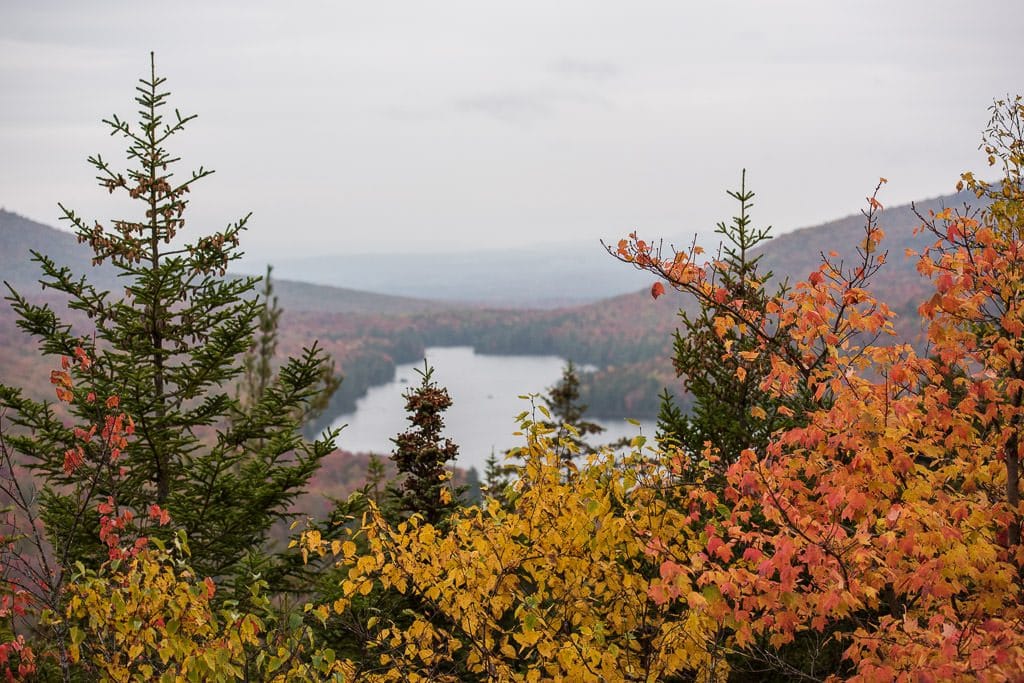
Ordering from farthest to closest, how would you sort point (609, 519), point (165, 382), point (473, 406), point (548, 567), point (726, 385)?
point (473, 406), point (726, 385), point (165, 382), point (548, 567), point (609, 519)

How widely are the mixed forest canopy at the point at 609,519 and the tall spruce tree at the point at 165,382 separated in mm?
47

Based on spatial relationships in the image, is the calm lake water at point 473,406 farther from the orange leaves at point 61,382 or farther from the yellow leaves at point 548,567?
the orange leaves at point 61,382

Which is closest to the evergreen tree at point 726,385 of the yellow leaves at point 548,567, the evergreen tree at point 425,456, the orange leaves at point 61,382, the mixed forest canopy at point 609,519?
the mixed forest canopy at point 609,519

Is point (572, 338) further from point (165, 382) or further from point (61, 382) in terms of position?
point (61, 382)

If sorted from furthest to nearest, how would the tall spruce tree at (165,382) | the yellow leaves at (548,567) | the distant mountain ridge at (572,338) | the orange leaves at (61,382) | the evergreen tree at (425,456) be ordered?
the distant mountain ridge at (572,338), the evergreen tree at (425,456), the tall spruce tree at (165,382), the orange leaves at (61,382), the yellow leaves at (548,567)

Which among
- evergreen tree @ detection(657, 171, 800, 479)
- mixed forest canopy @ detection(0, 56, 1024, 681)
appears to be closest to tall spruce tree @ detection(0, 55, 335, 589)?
mixed forest canopy @ detection(0, 56, 1024, 681)

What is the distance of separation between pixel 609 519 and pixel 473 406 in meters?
118

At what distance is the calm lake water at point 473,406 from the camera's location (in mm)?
98000

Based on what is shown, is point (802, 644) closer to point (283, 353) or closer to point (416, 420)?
point (416, 420)

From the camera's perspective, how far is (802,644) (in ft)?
34.4

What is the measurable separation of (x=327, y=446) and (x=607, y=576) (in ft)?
14.6

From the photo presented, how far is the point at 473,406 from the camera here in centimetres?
12400

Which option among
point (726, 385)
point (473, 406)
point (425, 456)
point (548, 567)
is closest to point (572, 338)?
point (473, 406)

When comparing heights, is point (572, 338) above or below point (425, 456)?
below
